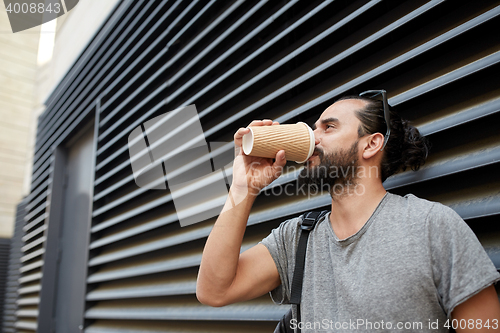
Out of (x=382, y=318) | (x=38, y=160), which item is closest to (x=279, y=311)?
(x=382, y=318)

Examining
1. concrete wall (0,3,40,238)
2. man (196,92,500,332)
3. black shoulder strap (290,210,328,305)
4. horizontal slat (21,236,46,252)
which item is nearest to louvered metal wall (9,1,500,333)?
man (196,92,500,332)

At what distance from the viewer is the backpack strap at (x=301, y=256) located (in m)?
1.48

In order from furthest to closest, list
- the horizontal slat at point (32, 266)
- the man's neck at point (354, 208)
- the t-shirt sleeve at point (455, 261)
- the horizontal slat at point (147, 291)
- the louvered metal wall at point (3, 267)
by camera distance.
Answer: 1. the louvered metal wall at point (3, 267)
2. the horizontal slat at point (32, 266)
3. the horizontal slat at point (147, 291)
4. the man's neck at point (354, 208)
5. the t-shirt sleeve at point (455, 261)

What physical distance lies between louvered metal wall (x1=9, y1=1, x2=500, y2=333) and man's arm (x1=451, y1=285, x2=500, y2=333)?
1.00 feet

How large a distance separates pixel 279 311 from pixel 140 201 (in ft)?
6.63

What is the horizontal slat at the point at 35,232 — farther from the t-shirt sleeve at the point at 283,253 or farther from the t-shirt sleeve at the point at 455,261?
the t-shirt sleeve at the point at 455,261

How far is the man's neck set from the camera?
4.80 feet

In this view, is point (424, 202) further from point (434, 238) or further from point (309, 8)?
point (309, 8)

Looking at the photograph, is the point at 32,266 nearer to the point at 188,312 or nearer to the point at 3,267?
the point at 3,267

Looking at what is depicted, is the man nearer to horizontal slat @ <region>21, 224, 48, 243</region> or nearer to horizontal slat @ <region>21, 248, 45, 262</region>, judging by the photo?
horizontal slat @ <region>21, 248, 45, 262</region>

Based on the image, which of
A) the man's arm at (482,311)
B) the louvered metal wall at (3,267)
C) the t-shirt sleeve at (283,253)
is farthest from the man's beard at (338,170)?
the louvered metal wall at (3,267)

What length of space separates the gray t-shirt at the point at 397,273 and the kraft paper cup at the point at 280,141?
1.19 ft

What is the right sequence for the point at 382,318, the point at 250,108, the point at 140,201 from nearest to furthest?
the point at 382,318
the point at 250,108
the point at 140,201

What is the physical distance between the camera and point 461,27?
152 centimetres
